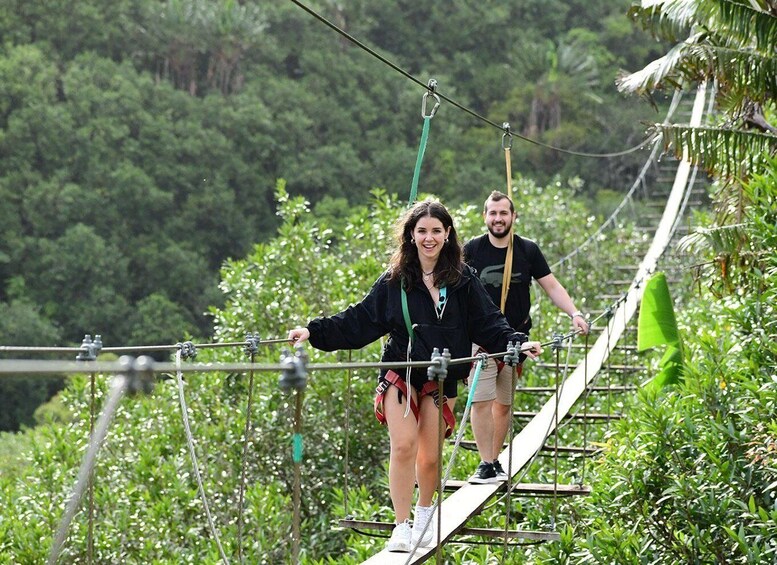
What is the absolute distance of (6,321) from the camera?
91.5 feet

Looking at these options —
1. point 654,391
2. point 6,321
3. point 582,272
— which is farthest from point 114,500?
point 6,321

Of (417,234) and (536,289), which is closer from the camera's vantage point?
(417,234)

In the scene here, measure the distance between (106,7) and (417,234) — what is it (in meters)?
31.8

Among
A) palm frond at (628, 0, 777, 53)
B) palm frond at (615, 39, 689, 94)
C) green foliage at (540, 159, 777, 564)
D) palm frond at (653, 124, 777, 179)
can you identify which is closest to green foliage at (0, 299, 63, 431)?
palm frond at (615, 39, 689, 94)

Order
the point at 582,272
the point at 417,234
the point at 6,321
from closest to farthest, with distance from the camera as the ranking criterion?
the point at 417,234
the point at 582,272
the point at 6,321

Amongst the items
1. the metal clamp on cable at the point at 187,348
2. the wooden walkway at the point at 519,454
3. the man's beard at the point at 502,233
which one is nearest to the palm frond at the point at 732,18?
the wooden walkway at the point at 519,454

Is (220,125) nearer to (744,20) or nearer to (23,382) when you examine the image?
(23,382)

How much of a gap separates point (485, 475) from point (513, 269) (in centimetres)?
70

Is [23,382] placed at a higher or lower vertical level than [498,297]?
lower

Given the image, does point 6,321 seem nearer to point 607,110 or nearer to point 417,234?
point 607,110

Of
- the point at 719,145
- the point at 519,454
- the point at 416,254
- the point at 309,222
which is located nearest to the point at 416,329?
the point at 416,254

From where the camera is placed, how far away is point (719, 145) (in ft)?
23.3

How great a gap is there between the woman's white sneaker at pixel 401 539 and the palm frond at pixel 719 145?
154 inches

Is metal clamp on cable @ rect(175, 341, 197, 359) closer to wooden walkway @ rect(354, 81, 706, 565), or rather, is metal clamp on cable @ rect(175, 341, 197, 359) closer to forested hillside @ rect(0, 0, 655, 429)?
wooden walkway @ rect(354, 81, 706, 565)
